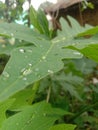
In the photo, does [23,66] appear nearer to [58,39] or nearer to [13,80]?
[13,80]

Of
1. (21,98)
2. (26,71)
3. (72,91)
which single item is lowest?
(72,91)

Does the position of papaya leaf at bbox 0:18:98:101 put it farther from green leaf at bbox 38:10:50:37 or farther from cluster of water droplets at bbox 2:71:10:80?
green leaf at bbox 38:10:50:37

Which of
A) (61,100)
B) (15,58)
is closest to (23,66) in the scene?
(15,58)

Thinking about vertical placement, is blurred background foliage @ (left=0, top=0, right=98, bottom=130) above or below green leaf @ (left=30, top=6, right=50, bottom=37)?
below

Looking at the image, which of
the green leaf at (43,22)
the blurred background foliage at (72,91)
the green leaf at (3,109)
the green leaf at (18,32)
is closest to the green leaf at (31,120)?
the green leaf at (3,109)

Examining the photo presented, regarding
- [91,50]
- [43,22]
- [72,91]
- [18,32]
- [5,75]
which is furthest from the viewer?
[72,91]

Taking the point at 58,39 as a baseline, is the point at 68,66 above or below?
below

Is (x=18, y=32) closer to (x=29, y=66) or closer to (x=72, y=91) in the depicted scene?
(x=29, y=66)

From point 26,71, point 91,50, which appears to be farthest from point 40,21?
point 26,71

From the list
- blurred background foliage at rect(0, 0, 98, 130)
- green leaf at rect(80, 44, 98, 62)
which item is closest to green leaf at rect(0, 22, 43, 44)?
green leaf at rect(80, 44, 98, 62)
